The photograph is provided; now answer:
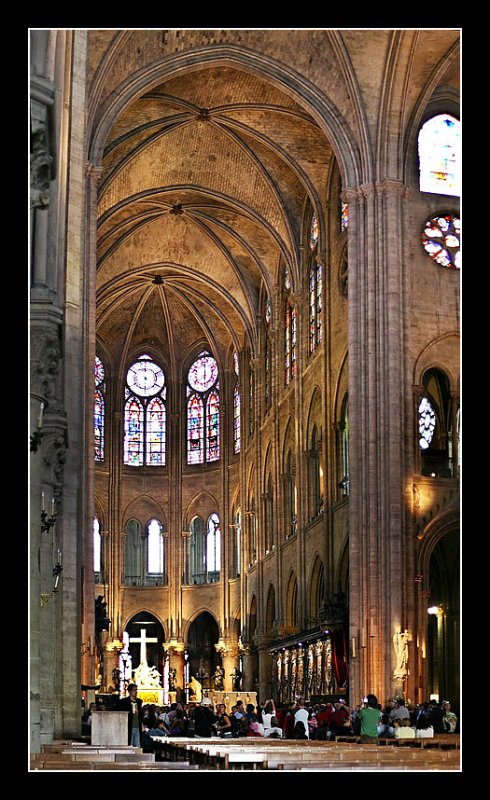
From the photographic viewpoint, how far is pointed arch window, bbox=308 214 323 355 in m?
42.8

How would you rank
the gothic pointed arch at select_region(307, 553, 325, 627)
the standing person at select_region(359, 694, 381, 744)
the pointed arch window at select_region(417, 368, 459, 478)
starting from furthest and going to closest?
the gothic pointed arch at select_region(307, 553, 325, 627) → the pointed arch window at select_region(417, 368, 459, 478) → the standing person at select_region(359, 694, 381, 744)

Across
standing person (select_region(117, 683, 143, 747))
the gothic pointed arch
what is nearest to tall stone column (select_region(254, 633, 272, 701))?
the gothic pointed arch

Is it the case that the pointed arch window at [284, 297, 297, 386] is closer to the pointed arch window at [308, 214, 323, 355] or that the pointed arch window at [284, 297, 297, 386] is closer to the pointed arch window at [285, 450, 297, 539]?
the pointed arch window at [308, 214, 323, 355]

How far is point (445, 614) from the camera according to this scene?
130 ft

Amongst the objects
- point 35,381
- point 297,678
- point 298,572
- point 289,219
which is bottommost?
point 297,678

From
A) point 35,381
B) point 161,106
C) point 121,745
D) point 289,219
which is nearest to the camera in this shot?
point 35,381

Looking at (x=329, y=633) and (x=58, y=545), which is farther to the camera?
(x=329, y=633)

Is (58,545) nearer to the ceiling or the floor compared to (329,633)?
nearer to the ceiling

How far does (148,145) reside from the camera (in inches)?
1679

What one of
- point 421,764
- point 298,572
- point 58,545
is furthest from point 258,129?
point 421,764

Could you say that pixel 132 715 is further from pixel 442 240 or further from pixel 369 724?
pixel 442 240

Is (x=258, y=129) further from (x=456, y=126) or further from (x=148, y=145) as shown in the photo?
(x=456, y=126)

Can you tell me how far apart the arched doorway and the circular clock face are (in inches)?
173

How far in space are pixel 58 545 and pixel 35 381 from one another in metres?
8.37
